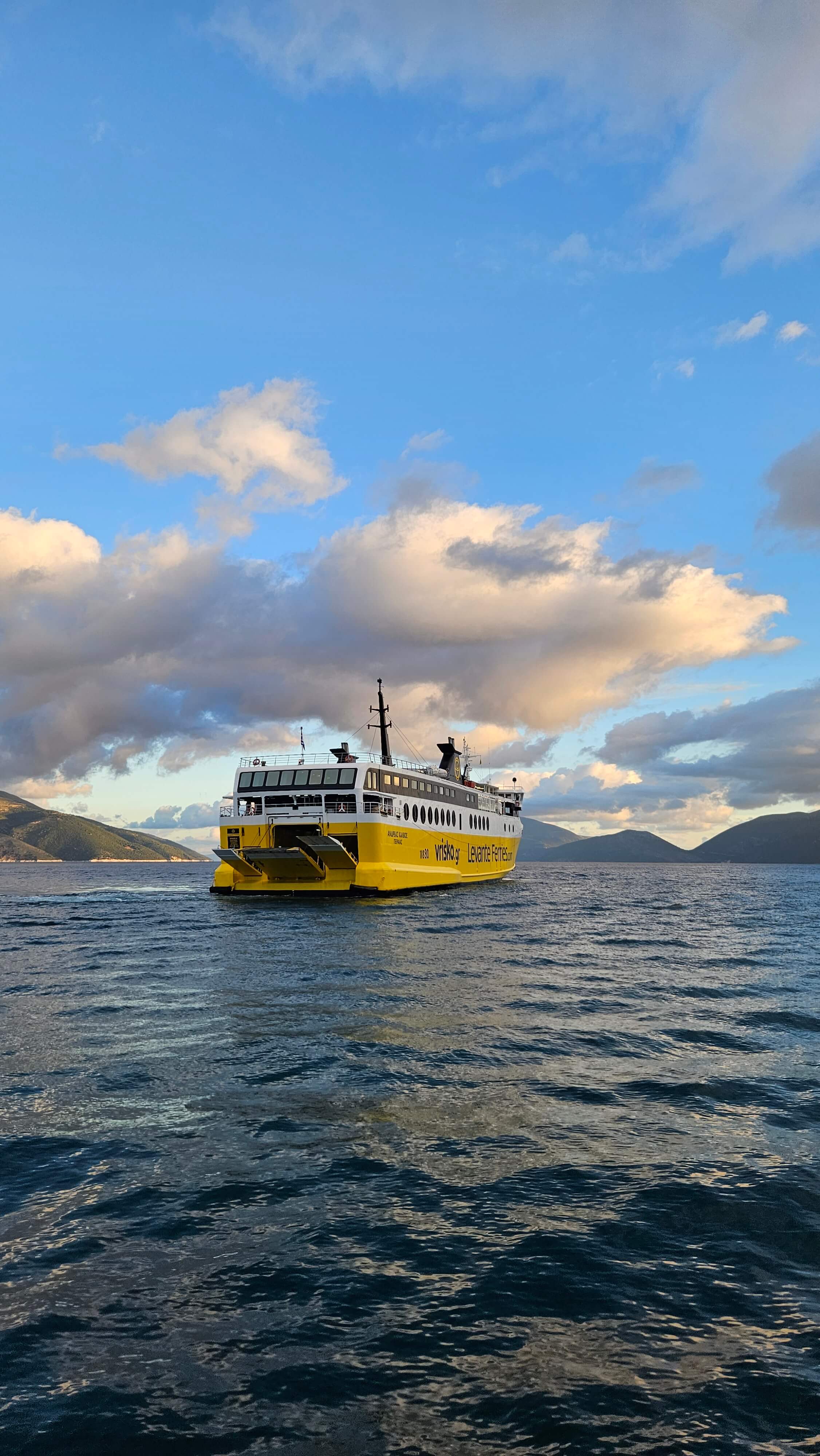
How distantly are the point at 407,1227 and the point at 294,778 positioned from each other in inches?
1663

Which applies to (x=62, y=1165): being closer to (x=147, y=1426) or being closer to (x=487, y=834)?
(x=147, y=1426)

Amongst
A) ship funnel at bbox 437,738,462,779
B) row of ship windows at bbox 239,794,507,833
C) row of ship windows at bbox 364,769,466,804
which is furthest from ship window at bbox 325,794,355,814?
ship funnel at bbox 437,738,462,779

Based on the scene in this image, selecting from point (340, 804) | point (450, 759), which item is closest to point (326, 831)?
point (340, 804)

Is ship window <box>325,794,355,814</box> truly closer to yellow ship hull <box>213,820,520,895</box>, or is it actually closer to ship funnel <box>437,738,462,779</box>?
yellow ship hull <box>213,820,520,895</box>

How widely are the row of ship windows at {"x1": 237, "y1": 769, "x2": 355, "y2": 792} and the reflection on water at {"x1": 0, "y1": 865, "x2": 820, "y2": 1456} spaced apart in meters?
30.2

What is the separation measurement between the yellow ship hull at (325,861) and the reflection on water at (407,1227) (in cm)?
2854

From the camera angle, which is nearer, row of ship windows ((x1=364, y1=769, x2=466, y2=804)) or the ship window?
the ship window

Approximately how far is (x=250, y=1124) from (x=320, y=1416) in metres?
4.78

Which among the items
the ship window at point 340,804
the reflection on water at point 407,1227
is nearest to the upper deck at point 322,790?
the ship window at point 340,804

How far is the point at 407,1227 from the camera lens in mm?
6465

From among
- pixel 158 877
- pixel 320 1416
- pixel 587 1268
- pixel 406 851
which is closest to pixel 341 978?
pixel 587 1268

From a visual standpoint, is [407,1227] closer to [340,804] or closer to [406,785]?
[340,804]

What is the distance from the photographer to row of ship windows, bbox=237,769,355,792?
46.7 m

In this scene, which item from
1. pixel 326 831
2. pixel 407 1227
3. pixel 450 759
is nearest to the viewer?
pixel 407 1227
